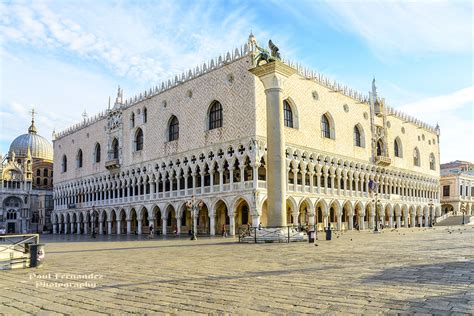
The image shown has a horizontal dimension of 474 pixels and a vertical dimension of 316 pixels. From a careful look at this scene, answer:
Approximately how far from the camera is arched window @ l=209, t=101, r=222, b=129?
33750mm

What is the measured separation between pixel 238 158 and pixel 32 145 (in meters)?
58.8

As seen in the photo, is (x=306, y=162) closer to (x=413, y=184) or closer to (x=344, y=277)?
(x=413, y=184)

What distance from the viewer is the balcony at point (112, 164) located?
44500 mm

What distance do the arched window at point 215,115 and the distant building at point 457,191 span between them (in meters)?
48.3

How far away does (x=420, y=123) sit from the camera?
55344mm

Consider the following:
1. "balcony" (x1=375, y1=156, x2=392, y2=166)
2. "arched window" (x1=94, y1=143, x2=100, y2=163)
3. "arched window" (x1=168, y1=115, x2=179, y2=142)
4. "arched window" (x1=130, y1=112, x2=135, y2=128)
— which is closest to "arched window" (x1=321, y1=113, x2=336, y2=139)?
"balcony" (x1=375, y1=156, x2=392, y2=166)

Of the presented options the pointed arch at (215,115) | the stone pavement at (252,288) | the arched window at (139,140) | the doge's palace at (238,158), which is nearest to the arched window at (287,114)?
the doge's palace at (238,158)

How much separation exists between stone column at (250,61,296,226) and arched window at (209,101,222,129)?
1293 centimetres

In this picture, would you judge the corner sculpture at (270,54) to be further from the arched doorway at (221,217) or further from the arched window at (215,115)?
the arched doorway at (221,217)

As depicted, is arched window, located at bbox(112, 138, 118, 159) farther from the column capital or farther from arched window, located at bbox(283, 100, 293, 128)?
the column capital

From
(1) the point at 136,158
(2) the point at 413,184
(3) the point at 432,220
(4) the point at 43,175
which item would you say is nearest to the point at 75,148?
(1) the point at 136,158

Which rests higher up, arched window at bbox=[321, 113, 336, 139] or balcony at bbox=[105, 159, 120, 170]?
arched window at bbox=[321, 113, 336, 139]

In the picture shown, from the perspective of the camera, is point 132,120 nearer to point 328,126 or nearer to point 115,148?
point 115,148

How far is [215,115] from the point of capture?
34156 millimetres
